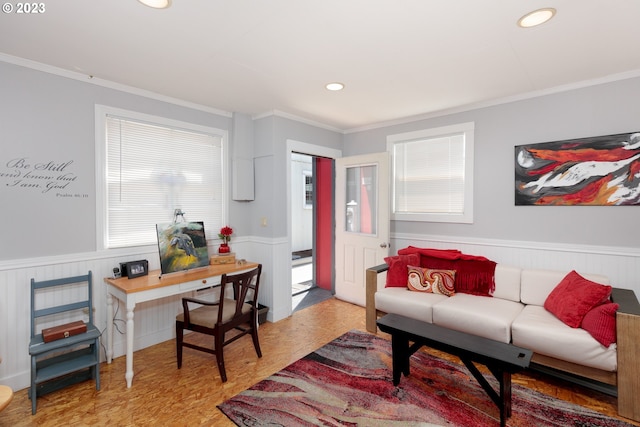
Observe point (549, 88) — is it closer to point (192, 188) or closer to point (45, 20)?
point (192, 188)

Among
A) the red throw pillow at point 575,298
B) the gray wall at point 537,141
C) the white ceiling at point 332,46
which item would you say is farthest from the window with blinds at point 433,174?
the red throw pillow at point 575,298

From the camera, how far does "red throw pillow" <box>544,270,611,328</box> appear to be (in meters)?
2.32

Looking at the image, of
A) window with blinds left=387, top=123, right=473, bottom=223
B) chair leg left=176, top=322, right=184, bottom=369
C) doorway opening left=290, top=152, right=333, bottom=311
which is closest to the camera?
chair leg left=176, top=322, right=184, bottom=369

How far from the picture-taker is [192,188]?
348 centimetres

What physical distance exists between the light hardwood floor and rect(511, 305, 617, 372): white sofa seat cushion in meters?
0.33

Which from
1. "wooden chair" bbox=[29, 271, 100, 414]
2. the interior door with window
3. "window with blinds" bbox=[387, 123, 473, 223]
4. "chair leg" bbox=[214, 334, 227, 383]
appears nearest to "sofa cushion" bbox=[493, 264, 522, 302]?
"window with blinds" bbox=[387, 123, 473, 223]

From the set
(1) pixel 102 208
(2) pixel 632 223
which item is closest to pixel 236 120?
(1) pixel 102 208

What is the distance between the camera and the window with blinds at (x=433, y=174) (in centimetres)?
365

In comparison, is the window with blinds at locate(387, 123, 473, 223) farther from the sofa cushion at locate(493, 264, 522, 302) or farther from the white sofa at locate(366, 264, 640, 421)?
the white sofa at locate(366, 264, 640, 421)

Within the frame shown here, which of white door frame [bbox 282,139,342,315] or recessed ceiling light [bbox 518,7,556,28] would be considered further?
white door frame [bbox 282,139,342,315]

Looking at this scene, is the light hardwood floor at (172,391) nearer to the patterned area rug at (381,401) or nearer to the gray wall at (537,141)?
the patterned area rug at (381,401)

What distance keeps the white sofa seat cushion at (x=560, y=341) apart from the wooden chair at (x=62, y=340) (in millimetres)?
3273

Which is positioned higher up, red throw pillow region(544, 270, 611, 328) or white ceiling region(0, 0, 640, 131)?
white ceiling region(0, 0, 640, 131)

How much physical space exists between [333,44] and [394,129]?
7.29ft
